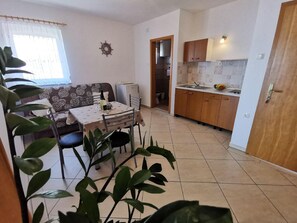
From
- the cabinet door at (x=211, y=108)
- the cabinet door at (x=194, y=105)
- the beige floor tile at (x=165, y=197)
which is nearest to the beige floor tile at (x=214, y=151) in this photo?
the cabinet door at (x=211, y=108)

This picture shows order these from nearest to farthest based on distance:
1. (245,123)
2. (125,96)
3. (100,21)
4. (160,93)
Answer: (245,123) < (100,21) < (125,96) < (160,93)

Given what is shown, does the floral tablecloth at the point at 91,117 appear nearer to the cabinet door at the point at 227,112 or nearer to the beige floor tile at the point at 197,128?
the beige floor tile at the point at 197,128

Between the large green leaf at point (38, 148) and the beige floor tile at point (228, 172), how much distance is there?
197cm

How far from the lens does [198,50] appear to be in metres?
3.38

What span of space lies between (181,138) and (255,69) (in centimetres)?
164

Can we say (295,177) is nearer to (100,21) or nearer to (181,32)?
(181,32)

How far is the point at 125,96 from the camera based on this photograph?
14.7 feet

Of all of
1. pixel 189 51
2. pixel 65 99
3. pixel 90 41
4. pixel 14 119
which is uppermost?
pixel 90 41

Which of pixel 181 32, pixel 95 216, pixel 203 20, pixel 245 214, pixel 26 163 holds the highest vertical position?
pixel 203 20

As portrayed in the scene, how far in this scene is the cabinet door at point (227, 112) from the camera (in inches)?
111

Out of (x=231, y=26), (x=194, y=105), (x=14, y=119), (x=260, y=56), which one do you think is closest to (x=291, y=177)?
(x=260, y=56)

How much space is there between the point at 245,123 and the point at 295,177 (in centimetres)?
87

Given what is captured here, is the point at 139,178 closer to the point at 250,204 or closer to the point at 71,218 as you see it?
the point at 71,218

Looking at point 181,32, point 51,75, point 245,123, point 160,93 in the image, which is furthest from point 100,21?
point 245,123
